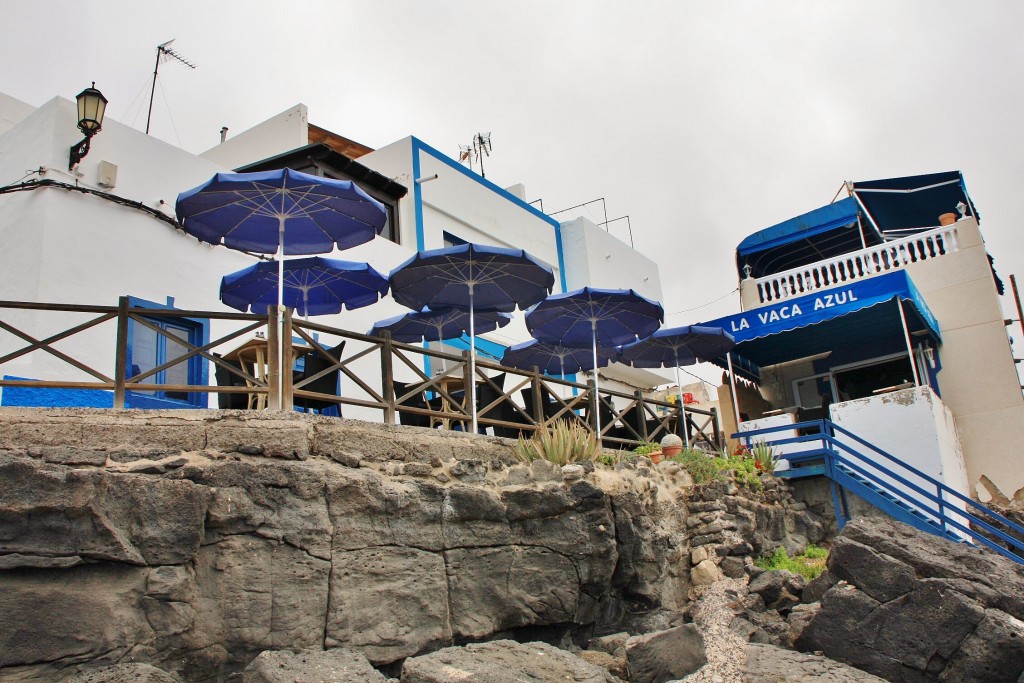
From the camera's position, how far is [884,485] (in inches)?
494

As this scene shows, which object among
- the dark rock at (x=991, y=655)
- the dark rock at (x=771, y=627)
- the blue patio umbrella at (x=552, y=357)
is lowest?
the dark rock at (x=991, y=655)

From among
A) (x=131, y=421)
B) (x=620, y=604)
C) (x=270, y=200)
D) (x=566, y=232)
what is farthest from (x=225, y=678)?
(x=566, y=232)

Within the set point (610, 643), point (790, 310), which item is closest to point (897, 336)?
point (790, 310)

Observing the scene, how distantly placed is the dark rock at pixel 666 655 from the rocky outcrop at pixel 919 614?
1.64 meters

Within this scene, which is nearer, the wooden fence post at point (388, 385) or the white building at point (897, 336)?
the wooden fence post at point (388, 385)

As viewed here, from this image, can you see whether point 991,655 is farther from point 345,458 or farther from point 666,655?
point 345,458

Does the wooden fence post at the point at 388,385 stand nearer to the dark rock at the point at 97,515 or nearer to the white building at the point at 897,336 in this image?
the dark rock at the point at 97,515

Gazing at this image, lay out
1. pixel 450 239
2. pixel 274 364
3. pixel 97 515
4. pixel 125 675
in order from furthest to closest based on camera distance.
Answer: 1. pixel 450 239
2. pixel 274 364
3. pixel 97 515
4. pixel 125 675

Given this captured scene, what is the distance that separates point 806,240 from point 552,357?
764 centimetres

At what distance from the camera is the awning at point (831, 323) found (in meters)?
15.4

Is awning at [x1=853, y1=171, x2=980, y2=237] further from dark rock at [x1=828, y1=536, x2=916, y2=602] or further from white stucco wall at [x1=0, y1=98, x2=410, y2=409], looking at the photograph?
white stucco wall at [x1=0, y1=98, x2=410, y2=409]

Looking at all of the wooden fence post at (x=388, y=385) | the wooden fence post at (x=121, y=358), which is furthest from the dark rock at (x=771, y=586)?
the wooden fence post at (x=121, y=358)

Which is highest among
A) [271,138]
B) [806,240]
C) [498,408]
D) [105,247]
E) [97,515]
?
[271,138]

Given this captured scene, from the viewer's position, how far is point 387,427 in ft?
29.2
